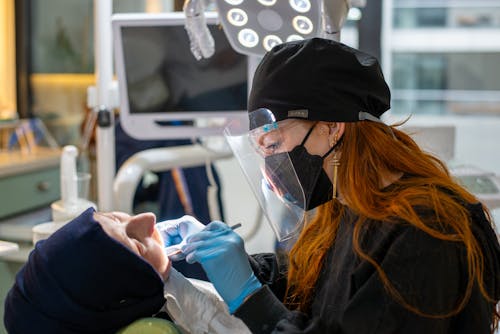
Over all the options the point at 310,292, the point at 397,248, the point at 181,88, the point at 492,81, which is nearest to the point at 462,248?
the point at 397,248

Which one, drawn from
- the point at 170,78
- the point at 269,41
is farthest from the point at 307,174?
the point at 170,78

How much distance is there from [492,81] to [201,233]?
2.76m

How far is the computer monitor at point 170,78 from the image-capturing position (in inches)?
69.5

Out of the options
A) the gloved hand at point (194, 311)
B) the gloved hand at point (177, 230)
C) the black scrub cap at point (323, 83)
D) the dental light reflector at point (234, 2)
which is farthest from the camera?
the dental light reflector at point (234, 2)

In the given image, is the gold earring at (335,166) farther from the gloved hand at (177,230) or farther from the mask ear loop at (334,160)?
the gloved hand at (177,230)

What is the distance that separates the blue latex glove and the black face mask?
6.5 inches

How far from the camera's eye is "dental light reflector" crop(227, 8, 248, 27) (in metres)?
1.48

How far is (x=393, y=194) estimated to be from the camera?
3.70ft

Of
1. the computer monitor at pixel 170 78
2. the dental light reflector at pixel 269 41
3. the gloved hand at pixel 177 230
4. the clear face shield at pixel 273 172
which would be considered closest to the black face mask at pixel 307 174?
the clear face shield at pixel 273 172

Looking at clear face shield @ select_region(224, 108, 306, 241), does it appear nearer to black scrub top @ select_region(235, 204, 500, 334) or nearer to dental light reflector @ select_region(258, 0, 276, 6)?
black scrub top @ select_region(235, 204, 500, 334)

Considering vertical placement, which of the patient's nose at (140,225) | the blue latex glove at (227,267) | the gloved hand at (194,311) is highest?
the patient's nose at (140,225)

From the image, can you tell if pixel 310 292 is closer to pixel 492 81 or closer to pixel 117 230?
pixel 117 230

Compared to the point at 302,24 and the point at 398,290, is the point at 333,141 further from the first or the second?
the point at 302,24

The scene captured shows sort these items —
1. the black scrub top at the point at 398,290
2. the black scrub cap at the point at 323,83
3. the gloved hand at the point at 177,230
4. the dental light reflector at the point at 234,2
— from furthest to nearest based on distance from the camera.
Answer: the dental light reflector at the point at 234,2 < the gloved hand at the point at 177,230 < the black scrub cap at the point at 323,83 < the black scrub top at the point at 398,290
